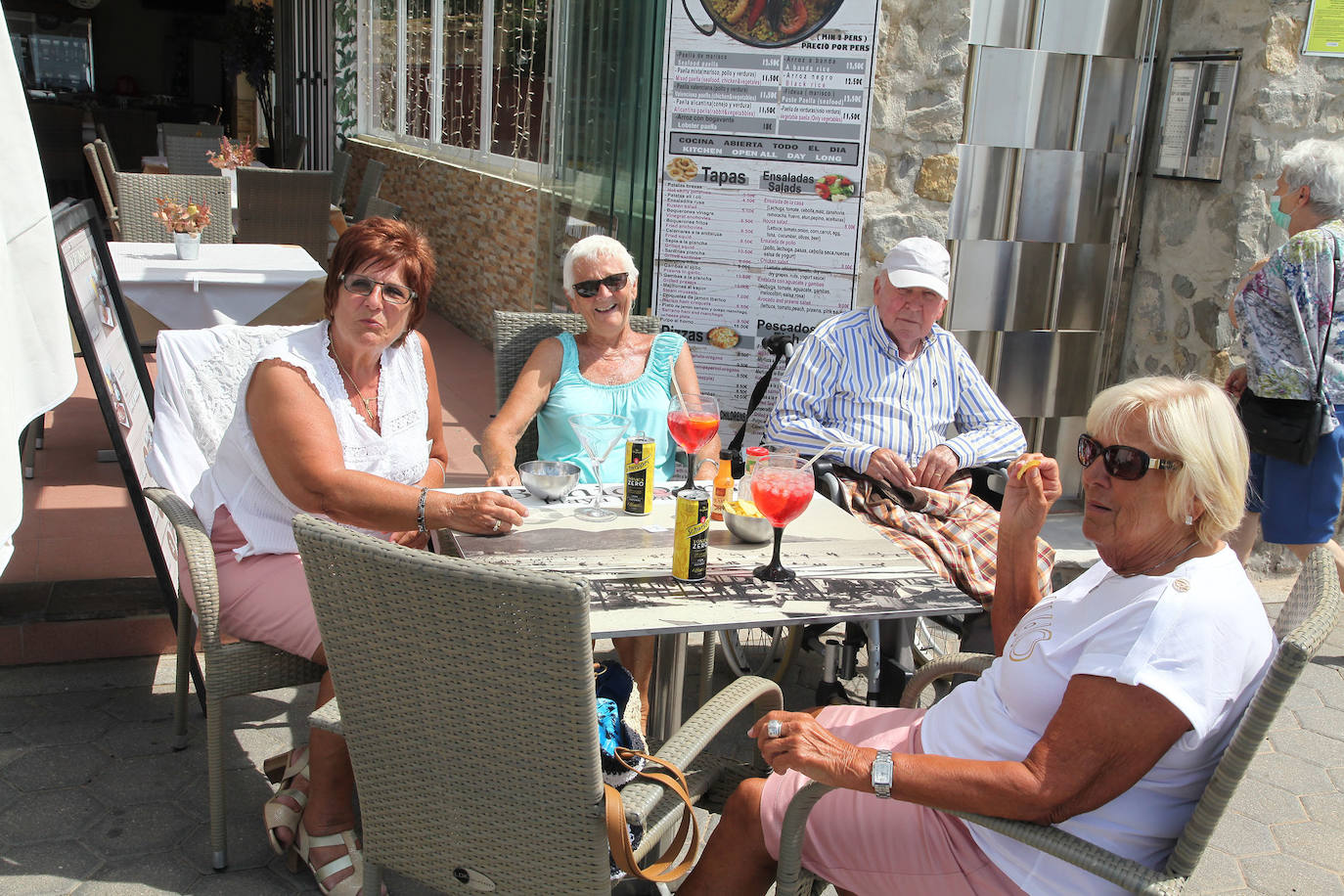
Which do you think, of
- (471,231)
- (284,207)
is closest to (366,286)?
(284,207)

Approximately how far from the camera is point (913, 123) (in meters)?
3.89

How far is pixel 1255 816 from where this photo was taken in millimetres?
2727

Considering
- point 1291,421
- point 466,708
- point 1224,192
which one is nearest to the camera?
point 466,708

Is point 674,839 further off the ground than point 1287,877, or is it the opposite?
point 674,839

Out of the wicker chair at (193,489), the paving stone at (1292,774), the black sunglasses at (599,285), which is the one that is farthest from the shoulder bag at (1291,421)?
the wicker chair at (193,489)

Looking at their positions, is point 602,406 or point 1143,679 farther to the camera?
point 602,406

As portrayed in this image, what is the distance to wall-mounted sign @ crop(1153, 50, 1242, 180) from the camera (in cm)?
412

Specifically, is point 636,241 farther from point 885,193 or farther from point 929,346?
point 929,346

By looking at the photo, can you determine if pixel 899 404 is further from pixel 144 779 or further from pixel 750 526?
pixel 144 779

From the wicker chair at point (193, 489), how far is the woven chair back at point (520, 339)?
60 cm

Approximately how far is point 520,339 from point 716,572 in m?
1.35

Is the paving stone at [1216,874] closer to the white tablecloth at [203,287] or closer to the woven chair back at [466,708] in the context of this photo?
the woven chair back at [466,708]

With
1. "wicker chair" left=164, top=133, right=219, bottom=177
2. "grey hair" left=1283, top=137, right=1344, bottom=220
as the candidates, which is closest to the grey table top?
"grey hair" left=1283, top=137, right=1344, bottom=220

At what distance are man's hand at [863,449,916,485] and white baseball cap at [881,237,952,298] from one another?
1.57 feet
